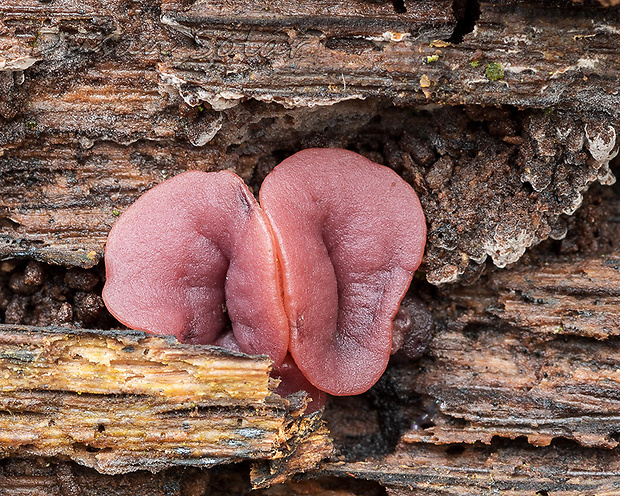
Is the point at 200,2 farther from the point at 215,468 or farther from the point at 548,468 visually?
the point at 548,468

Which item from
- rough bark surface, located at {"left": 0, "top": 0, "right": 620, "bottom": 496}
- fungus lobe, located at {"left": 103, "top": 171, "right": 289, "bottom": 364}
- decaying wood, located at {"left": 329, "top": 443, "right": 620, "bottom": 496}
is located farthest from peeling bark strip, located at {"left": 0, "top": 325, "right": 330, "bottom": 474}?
decaying wood, located at {"left": 329, "top": 443, "right": 620, "bottom": 496}

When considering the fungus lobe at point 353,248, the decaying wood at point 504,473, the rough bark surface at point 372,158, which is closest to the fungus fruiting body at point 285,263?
the fungus lobe at point 353,248

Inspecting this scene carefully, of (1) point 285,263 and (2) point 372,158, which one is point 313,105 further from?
(1) point 285,263

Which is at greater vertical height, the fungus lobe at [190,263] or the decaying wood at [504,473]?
the fungus lobe at [190,263]

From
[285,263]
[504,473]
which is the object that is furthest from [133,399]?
[504,473]

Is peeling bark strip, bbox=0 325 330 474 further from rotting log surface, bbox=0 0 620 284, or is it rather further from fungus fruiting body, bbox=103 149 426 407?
rotting log surface, bbox=0 0 620 284

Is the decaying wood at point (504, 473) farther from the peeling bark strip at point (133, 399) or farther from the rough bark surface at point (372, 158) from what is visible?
the peeling bark strip at point (133, 399)
